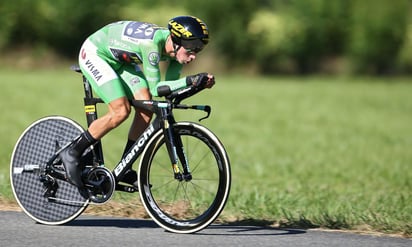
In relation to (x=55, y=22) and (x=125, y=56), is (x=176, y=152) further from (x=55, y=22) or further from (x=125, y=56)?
(x=55, y=22)

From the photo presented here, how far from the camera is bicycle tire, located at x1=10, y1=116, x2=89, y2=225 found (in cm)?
741

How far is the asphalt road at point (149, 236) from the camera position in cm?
656

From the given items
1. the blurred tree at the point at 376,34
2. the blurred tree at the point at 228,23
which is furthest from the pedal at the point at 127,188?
the blurred tree at the point at 376,34

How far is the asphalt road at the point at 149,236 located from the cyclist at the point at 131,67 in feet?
1.52

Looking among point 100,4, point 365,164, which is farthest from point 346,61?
point 365,164

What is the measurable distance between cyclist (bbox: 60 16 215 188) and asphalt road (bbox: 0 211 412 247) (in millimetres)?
465

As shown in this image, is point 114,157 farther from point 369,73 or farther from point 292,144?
point 369,73

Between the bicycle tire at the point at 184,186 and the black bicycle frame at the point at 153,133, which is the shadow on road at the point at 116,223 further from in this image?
the black bicycle frame at the point at 153,133

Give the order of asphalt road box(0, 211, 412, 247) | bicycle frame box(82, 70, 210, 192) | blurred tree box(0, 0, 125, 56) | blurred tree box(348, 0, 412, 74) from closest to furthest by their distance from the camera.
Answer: asphalt road box(0, 211, 412, 247), bicycle frame box(82, 70, 210, 192), blurred tree box(0, 0, 125, 56), blurred tree box(348, 0, 412, 74)

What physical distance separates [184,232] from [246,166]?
9.80 meters

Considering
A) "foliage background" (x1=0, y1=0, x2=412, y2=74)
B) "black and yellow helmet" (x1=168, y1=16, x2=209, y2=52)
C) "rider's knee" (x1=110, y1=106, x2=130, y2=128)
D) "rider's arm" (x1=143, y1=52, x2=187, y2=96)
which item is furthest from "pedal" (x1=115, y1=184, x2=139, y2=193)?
"foliage background" (x1=0, y1=0, x2=412, y2=74)

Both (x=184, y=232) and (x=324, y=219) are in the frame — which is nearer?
(x=184, y=232)

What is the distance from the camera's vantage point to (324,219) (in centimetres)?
800

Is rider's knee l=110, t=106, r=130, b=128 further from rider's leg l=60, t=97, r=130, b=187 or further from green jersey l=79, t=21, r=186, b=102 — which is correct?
green jersey l=79, t=21, r=186, b=102
